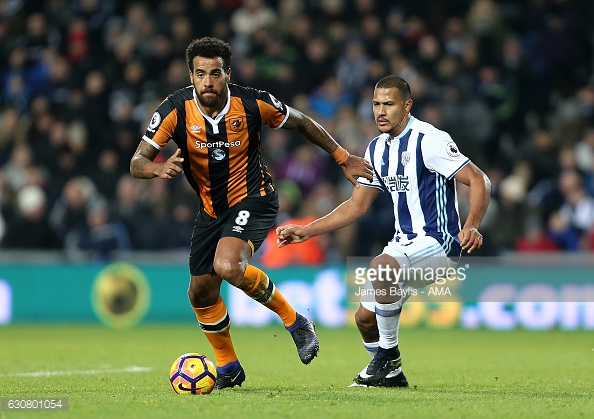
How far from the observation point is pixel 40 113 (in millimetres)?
16781

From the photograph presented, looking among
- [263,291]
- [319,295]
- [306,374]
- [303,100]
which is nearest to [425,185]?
[263,291]

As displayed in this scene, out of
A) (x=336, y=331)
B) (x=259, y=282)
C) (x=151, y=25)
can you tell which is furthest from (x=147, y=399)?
A: (x=151, y=25)

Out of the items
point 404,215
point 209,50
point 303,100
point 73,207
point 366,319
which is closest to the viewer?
point 209,50

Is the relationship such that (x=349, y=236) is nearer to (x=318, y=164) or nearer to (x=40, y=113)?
(x=318, y=164)

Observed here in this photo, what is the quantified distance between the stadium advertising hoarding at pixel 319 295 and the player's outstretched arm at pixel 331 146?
611 cm

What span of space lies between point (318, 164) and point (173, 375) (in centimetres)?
871

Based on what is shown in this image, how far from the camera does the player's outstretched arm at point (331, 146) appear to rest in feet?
24.9

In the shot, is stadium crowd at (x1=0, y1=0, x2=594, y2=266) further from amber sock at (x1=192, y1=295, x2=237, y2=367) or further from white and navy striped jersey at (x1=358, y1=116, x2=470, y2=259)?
amber sock at (x1=192, y1=295, x2=237, y2=367)

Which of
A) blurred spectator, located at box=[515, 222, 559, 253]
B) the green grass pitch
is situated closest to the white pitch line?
the green grass pitch

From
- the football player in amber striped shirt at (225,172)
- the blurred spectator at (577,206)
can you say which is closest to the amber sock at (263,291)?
the football player in amber striped shirt at (225,172)

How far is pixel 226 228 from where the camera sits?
7.50 m

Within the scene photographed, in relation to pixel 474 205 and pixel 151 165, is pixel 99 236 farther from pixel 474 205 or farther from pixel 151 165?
pixel 474 205

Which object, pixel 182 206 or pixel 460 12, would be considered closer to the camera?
A: pixel 182 206

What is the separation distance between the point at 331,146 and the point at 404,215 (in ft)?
2.41
